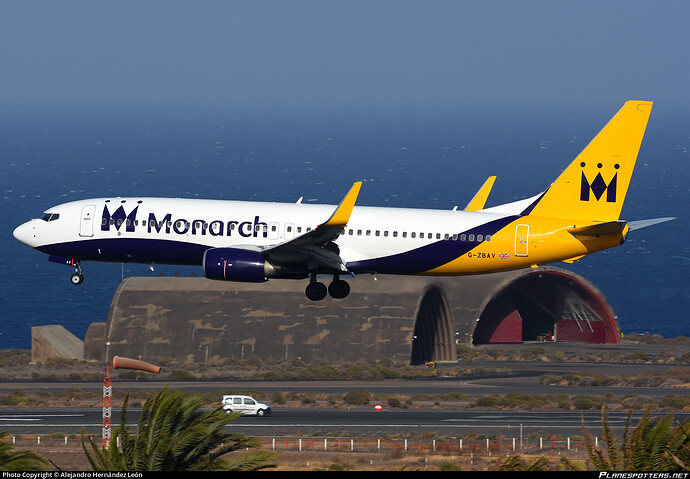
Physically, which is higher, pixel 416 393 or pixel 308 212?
pixel 308 212

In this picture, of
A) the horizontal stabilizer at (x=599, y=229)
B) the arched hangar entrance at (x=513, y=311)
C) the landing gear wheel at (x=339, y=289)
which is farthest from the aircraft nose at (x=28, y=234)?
the arched hangar entrance at (x=513, y=311)

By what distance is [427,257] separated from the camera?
212 ft

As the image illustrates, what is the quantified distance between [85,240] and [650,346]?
72073 mm

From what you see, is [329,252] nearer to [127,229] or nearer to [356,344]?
[127,229]

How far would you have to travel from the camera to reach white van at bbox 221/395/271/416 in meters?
79.7

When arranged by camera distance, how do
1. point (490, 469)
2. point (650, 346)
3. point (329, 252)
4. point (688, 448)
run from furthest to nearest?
point (650, 346) < point (329, 252) < point (490, 469) < point (688, 448)

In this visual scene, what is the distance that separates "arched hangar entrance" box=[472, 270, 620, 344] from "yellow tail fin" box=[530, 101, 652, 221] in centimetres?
5022

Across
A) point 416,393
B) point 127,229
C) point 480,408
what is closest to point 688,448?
point 127,229

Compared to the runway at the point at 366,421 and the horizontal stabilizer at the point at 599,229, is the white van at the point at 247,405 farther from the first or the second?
the horizontal stabilizer at the point at 599,229

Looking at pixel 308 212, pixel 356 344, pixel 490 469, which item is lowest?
pixel 490 469

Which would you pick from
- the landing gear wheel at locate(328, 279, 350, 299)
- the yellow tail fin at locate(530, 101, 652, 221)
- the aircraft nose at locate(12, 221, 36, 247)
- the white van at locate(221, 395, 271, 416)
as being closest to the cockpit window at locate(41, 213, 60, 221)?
the aircraft nose at locate(12, 221, 36, 247)

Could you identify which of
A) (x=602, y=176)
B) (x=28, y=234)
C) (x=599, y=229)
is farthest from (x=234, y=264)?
(x=602, y=176)

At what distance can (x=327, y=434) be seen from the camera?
7219 cm

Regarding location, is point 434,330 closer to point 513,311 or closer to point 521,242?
point 513,311
